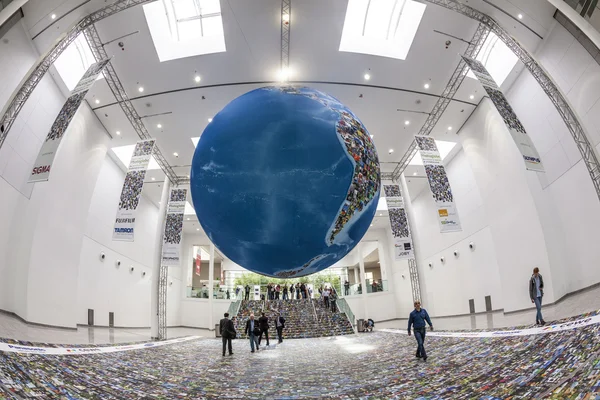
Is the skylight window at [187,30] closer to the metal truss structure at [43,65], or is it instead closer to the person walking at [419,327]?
the metal truss structure at [43,65]

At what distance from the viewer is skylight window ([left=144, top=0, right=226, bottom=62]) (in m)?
12.6

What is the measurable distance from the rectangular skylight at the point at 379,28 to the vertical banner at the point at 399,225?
8.41 meters

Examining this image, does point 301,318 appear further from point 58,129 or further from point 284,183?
point 284,183

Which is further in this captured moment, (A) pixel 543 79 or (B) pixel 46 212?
(B) pixel 46 212

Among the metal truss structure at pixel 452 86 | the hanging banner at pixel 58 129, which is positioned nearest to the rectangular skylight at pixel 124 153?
the hanging banner at pixel 58 129

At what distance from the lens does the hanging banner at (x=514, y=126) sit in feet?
34.4

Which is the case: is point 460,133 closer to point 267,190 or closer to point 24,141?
point 267,190

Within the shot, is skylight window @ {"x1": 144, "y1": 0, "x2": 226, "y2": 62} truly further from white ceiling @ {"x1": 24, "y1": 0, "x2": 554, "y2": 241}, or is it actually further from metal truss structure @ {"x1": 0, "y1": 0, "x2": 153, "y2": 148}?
metal truss structure @ {"x1": 0, "y1": 0, "x2": 153, "y2": 148}

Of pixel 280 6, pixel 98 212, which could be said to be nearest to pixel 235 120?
pixel 280 6

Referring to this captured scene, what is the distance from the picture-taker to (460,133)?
18.5m

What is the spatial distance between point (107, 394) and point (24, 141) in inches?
467

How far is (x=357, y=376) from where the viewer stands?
589 cm

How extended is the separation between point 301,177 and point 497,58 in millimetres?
16345

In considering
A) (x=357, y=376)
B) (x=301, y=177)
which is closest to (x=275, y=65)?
(x=357, y=376)
